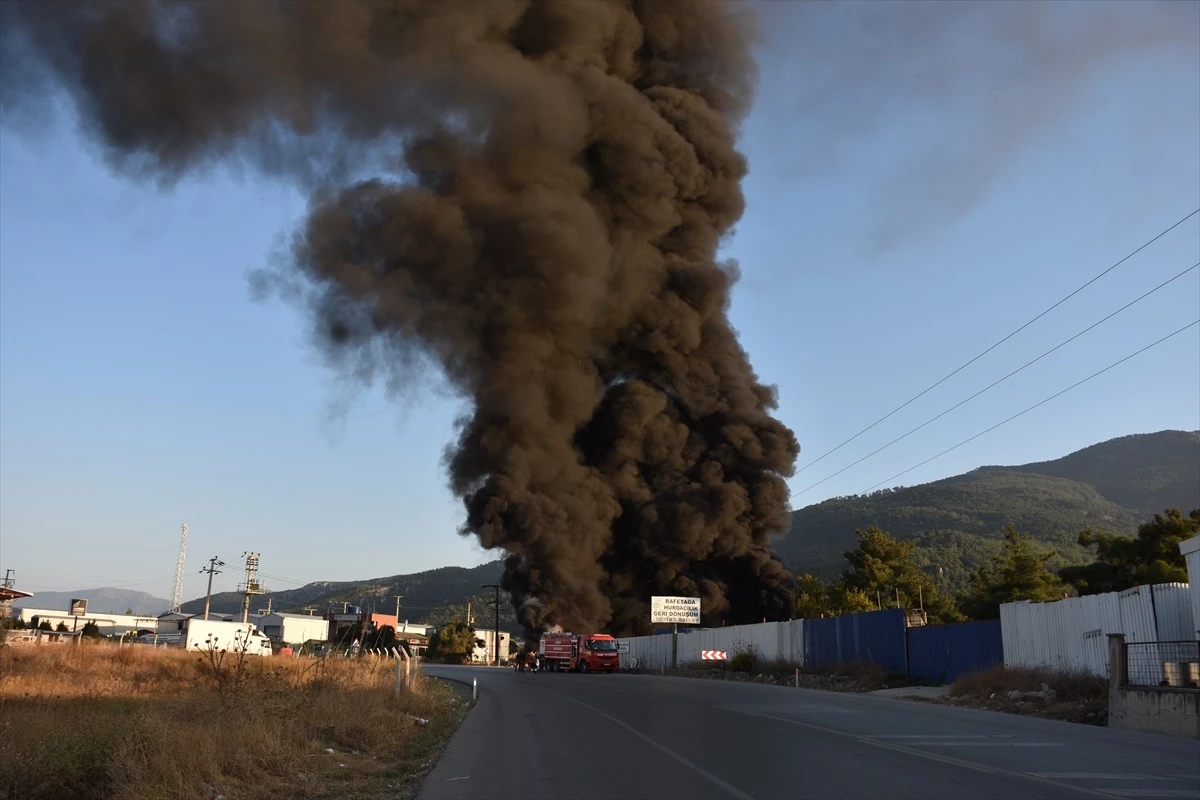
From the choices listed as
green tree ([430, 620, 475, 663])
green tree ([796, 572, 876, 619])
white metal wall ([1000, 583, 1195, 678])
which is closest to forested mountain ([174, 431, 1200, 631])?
green tree ([430, 620, 475, 663])

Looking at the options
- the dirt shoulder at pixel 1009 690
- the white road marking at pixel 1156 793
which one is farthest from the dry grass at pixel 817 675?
the white road marking at pixel 1156 793

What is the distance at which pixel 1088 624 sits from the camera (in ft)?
60.1

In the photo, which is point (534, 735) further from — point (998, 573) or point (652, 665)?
point (998, 573)

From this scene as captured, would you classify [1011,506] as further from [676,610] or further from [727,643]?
[727,643]

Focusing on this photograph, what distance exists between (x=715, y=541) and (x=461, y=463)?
13448mm

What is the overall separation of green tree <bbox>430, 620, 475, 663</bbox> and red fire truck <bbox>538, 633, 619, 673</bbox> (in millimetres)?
32456

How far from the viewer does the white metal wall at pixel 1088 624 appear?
1623 cm

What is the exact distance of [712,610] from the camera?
155 feet

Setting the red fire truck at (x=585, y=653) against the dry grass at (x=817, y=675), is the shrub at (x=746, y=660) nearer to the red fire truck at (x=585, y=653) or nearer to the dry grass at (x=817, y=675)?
the dry grass at (x=817, y=675)

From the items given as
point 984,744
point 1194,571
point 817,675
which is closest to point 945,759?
point 984,744

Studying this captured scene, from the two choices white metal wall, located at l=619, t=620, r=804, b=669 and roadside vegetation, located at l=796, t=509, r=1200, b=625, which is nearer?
roadside vegetation, located at l=796, t=509, r=1200, b=625

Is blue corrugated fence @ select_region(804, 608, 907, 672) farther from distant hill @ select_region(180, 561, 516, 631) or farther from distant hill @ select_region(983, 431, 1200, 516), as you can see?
distant hill @ select_region(983, 431, 1200, 516)

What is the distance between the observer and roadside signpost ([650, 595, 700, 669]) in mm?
43656

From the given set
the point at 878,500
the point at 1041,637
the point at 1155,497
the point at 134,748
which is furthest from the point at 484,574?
the point at 134,748
